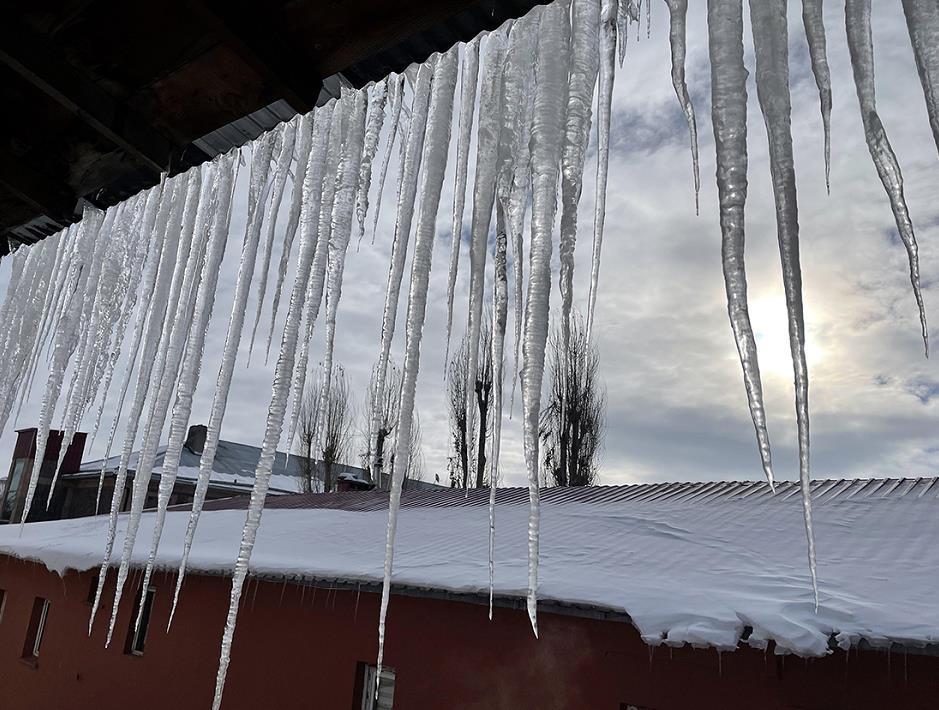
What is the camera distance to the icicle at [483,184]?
1.43 meters

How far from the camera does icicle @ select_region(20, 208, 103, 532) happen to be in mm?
2608

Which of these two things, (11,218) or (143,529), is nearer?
(11,218)

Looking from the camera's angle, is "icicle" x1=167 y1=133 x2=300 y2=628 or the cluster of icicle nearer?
the cluster of icicle

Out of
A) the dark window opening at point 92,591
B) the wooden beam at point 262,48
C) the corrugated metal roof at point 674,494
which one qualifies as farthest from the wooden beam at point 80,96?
the dark window opening at point 92,591

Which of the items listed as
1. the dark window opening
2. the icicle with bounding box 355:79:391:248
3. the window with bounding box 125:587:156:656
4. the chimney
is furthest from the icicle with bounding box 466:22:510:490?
the chimney

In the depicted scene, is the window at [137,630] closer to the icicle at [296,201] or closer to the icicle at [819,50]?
the icicle at [296,201]

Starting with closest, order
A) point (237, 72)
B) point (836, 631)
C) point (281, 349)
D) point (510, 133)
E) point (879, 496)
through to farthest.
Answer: point (237, 72) < point (510, 133) < point (281, 349) < point (836, 631) < point (879, 496)

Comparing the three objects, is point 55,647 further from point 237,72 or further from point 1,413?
point 237,72

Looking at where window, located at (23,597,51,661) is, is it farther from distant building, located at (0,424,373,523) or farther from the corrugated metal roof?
distant building, located at (0,424,373,523)

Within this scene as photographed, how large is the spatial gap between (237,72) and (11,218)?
1061 mm

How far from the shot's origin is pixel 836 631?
10.5 feet

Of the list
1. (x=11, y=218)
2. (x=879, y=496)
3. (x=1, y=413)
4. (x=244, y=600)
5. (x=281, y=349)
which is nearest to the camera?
(x=281, y=349)

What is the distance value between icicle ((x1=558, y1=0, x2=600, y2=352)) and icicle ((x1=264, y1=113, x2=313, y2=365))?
90 cm

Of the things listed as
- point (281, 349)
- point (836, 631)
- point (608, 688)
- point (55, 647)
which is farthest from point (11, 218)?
point (55, 647)
